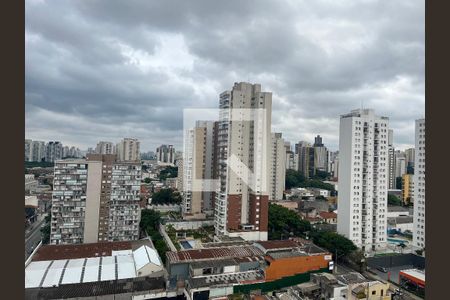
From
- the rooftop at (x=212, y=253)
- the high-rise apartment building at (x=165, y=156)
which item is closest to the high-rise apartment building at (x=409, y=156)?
the high-rise apartment building at (x=165, y=156)

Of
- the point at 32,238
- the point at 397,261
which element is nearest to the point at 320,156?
the point at 397,261

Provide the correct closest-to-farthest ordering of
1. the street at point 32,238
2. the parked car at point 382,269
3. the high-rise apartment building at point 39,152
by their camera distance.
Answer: the parked car at point 382,269, the street at point 32,238, the high-rise apartment building at point 39,152

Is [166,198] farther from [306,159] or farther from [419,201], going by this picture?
[306,159]

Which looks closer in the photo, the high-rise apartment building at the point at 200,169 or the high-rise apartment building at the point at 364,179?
the high-rise apartment building at the point at 364,179

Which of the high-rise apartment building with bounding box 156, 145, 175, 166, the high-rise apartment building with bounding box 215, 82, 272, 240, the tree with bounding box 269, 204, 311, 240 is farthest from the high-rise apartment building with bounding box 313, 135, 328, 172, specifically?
the high-rise apartment building with bounding box 215, 82, 272, 240

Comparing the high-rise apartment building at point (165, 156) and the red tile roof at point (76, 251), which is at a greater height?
the high-rise apartment building at point (165, 156)

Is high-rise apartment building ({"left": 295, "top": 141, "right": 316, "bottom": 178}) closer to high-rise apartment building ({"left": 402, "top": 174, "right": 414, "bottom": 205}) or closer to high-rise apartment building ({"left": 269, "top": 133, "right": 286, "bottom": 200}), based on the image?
high-rise apartment building ({"left": 269, "top": 133, "right": 286, "bottom": 200})

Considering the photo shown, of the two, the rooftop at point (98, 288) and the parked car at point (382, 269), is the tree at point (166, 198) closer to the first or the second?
the rooftop at point (98, 288)
